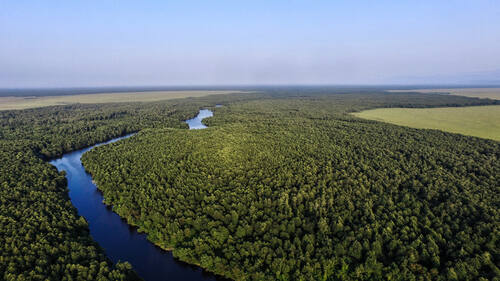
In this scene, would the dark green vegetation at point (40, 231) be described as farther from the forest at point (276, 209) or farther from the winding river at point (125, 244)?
the winding river at point (125, 244)

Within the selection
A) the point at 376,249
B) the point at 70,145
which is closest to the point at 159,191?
the point at 376,249

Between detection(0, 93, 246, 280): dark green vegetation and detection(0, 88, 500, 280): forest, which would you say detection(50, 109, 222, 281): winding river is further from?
detection(0, 93, 246, 280): dark green vegetation

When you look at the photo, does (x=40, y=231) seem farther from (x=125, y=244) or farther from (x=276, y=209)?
(x=276, y=209)

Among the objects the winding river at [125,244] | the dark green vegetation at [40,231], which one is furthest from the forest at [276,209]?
the winding river at [125,244]

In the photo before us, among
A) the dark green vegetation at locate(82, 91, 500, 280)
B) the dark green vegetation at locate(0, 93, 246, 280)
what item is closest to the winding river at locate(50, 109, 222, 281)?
the dark green vegetation at locate(82, 91, 500, 280)

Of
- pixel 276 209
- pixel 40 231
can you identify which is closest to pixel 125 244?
pixel 40 231
